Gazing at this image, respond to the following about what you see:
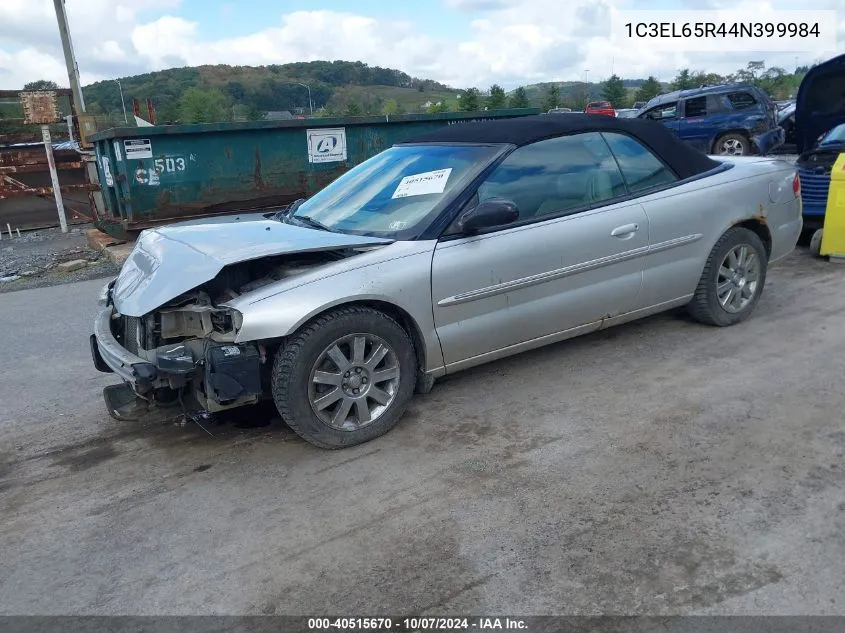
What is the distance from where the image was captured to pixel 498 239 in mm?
3857

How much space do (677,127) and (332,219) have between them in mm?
14345

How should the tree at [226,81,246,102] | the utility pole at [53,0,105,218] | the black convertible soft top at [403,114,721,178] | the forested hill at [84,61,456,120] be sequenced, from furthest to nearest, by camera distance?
the tree at [226,81,246,102] → the forested hill at [84,61,456,120] → the utility pole at [53,0,105,218] → the black convertible soft top at [403,114,721,178]

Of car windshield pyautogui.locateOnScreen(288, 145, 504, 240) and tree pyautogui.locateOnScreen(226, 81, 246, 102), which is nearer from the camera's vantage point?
car windshield pyautogui.locateOnScreen(288, 145, 504, 240)

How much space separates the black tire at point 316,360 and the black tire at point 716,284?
237 cm

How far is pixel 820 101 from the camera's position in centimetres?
920

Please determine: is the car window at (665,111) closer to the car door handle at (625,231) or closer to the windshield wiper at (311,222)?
the car door handle at (625,231)

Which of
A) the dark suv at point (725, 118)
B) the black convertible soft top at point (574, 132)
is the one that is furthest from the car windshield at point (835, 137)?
the dark suv at point (725, 118)

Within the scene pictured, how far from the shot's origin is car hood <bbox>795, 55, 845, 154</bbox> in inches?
348

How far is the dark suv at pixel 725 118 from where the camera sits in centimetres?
1538

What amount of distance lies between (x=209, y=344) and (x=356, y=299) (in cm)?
75

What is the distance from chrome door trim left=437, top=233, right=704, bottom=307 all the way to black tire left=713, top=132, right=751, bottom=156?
41.4 feet

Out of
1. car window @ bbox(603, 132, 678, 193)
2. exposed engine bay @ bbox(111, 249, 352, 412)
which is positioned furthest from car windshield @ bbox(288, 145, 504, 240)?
car window @ bbox(603, 132, 678, 193)

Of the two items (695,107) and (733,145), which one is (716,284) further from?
(695,107)

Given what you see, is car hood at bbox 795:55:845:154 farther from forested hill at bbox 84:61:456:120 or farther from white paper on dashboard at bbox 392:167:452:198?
forested hill at bbox 84:61:456:120
